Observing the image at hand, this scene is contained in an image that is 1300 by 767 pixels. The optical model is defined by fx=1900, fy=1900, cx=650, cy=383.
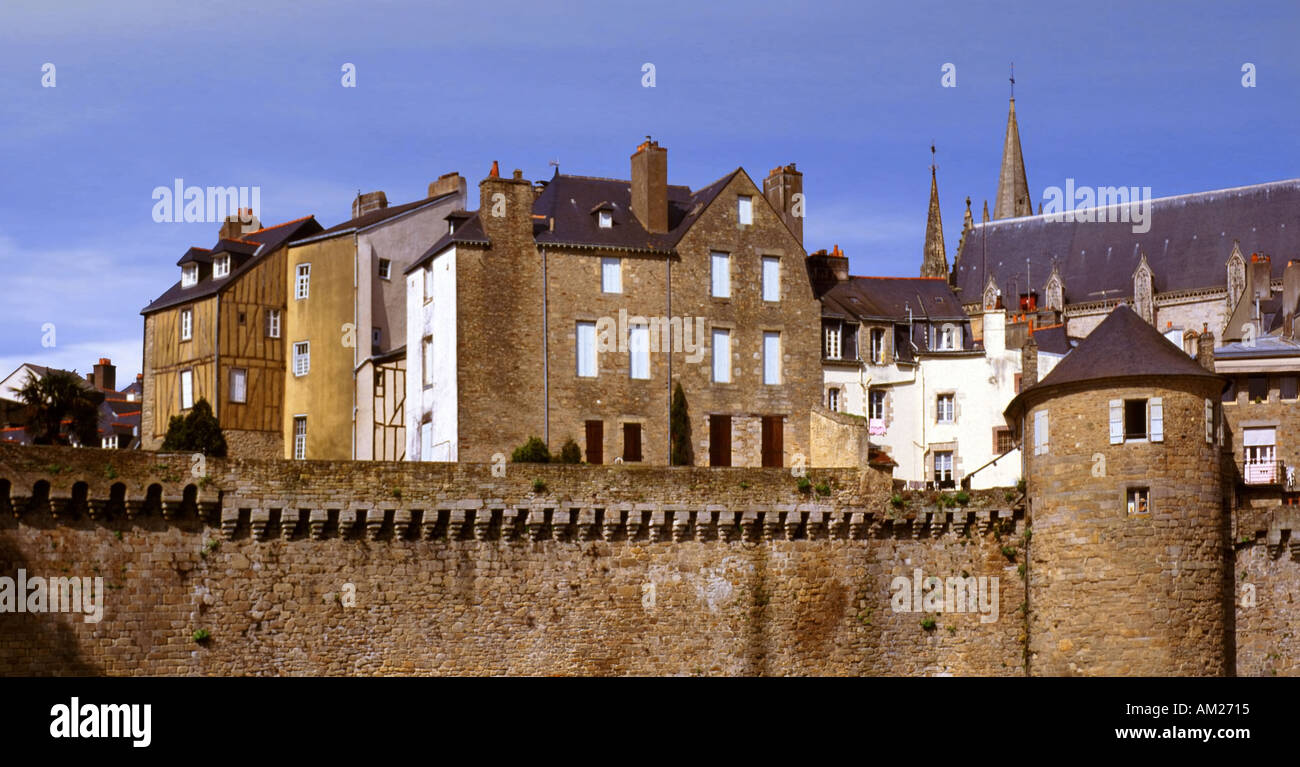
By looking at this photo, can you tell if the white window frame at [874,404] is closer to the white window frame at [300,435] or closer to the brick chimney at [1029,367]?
the brick chimney at [1029,367]

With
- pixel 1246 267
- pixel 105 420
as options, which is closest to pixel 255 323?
pixel 105 420

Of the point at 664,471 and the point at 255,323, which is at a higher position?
the point at 255,323

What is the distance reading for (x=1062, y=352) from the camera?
62.1 metres

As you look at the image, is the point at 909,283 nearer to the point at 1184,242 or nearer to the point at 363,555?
the point at 363,555

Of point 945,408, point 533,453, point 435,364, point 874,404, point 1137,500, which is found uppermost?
point 435,364

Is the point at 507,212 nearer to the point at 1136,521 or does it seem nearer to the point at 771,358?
the point at 771,358

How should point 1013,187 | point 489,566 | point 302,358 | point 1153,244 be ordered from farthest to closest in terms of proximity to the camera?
1. point 1013,187
2. point 1153,244
3. point 302,358
4. point 489,566

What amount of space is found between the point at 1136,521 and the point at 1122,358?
3491 mm

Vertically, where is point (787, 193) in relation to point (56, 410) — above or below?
above

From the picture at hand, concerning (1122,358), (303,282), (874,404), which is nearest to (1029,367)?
(874,404)

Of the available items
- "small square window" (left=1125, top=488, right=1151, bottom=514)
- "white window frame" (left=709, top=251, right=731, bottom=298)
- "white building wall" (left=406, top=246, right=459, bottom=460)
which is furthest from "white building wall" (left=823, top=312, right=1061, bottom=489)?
"small square window" (left=1125, top=488, right=1151, bottom=514)

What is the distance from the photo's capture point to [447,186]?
194 ft

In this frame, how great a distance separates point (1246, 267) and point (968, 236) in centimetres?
1819

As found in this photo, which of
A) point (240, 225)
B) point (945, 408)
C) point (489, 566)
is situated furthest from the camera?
point (240, 225)
